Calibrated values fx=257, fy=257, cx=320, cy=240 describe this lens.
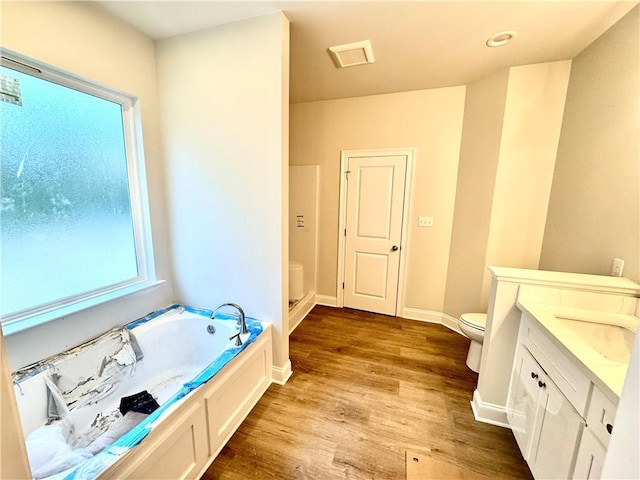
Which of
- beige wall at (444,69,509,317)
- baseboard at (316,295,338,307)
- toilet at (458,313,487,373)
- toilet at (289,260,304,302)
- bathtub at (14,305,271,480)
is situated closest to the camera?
bathtub at (14,305,271,480)

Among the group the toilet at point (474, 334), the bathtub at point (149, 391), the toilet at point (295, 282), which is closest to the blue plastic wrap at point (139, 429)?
the bathtub at point (149, 391)

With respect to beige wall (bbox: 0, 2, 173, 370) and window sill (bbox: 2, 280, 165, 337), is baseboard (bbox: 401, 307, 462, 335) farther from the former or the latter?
window sill (bbox: 2, 280, 165, 337)

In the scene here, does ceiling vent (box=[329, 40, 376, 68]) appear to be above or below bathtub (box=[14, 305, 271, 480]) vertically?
above

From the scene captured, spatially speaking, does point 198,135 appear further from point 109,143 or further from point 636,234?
point 636,234

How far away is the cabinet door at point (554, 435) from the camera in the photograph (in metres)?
1.00

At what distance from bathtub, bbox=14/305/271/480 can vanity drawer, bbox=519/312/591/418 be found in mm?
1607

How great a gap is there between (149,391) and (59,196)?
A: 138cm

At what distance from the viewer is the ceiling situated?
5.08 feet

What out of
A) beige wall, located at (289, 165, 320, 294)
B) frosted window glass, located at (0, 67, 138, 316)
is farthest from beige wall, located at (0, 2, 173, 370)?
beige wall, located at (289, 165, 320, 294)

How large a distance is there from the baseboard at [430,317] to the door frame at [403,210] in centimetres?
11

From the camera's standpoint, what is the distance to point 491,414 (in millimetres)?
1676

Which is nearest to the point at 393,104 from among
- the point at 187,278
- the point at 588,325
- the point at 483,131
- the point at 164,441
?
the point at 483,131

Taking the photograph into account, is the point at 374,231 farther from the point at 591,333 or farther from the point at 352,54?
the point at 591,333

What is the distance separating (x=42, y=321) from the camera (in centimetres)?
142
